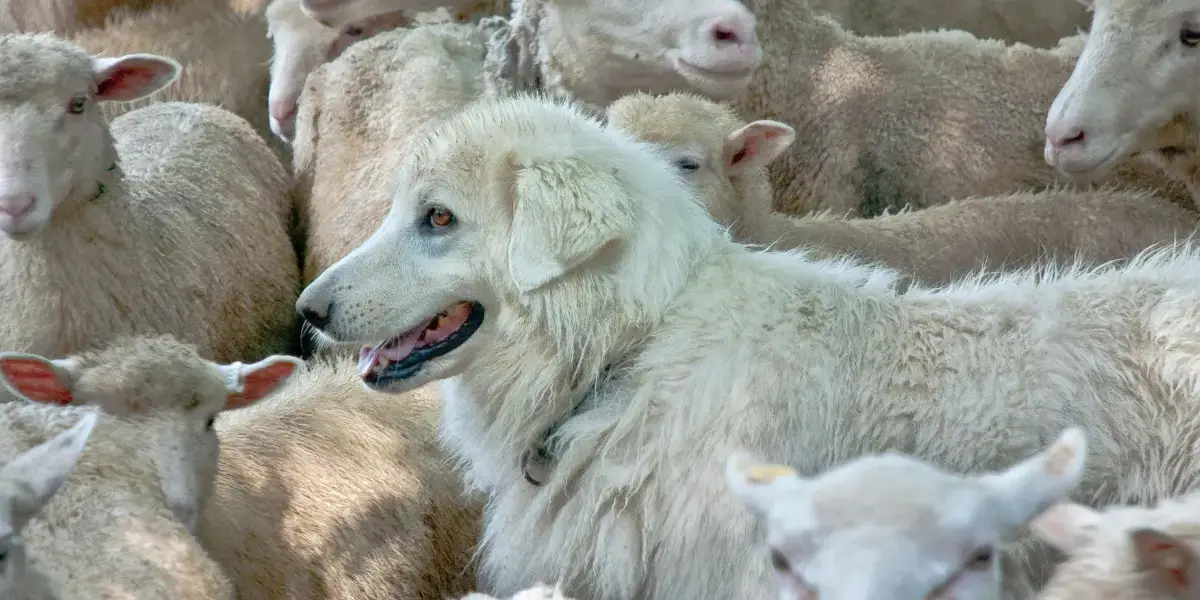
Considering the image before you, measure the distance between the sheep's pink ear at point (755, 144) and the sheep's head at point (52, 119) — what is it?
1.80 m

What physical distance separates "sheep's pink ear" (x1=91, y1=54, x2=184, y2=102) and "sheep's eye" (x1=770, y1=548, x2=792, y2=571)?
2848mm

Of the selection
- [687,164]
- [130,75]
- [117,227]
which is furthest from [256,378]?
[687,164]

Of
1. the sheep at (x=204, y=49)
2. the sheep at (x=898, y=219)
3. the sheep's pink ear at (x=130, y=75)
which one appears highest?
the sheep's pink ear at (x=130, y=75)

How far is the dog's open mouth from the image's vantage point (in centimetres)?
292

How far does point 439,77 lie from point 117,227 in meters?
1.63

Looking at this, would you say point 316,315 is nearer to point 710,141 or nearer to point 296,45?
point 710,141

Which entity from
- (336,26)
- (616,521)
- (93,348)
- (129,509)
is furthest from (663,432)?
(336,26)

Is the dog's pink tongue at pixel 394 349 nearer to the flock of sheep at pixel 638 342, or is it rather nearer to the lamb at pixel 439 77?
the flock of sheep at pixel 638 342

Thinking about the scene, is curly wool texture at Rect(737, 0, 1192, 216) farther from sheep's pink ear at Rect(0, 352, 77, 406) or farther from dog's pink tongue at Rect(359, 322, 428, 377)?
sheep's pink ear at Rect(0, 352, 77, 406)

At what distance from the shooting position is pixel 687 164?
4359mm

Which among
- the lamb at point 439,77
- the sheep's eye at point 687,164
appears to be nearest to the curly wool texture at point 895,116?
the lamb at point 439,77

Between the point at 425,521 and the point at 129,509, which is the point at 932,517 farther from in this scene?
the point at 425,521

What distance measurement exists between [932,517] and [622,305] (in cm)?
96

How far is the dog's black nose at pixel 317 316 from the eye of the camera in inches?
115
